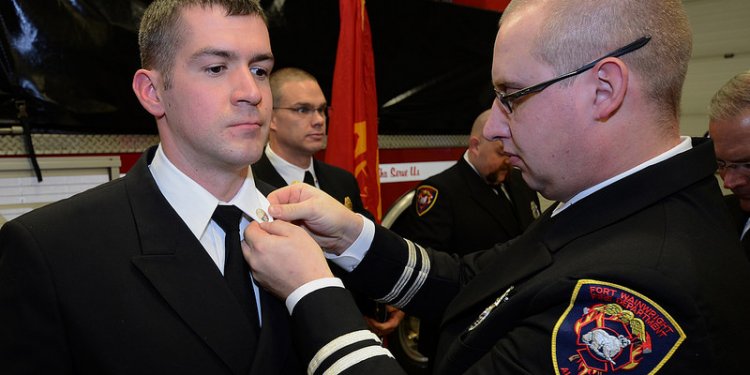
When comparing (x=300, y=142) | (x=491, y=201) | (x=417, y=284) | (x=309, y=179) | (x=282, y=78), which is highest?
(x=282, y=78)

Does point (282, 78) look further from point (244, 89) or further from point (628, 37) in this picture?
point (628, 37)

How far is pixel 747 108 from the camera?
2045mm

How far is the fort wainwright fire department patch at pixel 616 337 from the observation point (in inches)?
38.3

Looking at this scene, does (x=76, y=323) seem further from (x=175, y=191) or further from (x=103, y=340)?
(x=175, y=191)

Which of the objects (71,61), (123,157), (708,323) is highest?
(71,61)

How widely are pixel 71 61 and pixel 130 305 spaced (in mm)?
2125

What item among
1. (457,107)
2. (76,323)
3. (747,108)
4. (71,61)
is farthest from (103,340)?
(457,107)

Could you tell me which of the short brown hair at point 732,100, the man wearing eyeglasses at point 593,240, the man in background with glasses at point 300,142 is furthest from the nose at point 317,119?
the short brown hair at point 732,100

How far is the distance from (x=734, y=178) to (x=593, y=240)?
1.41m

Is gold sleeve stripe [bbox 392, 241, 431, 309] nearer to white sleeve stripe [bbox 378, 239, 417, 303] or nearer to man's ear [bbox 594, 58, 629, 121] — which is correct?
white sleeve stripe [bbox 378, 239, 417, 303]

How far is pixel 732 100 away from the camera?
2.09 m

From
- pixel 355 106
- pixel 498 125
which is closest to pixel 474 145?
pixel 355 106

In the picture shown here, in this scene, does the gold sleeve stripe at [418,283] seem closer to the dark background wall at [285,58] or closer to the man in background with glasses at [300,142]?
the man in background with glasses at [300,142]

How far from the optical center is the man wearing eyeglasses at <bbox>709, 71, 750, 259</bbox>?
2.06 m
